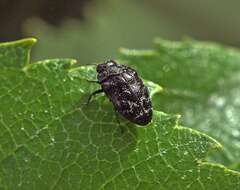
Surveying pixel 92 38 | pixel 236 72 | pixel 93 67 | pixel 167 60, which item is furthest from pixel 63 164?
pixel 92 38

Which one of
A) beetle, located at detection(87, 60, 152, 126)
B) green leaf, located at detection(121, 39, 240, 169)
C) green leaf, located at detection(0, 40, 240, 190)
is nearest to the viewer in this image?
green leaf, located at detection(0, 40, 240, 190)

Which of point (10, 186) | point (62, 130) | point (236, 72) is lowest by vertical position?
point (236, 72)

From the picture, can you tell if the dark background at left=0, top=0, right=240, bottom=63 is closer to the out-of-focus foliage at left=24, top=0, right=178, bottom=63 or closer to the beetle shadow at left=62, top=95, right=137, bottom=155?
the out-of-focus foliage at left=24, top=0, right=178, bottom=63

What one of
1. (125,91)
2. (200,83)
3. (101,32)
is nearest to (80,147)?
(125,91)

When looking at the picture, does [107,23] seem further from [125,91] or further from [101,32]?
[125,91]

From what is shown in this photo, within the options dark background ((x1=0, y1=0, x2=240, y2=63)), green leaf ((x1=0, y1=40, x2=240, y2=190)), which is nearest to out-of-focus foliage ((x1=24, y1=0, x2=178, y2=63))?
dark background ((x1=0, y1=0, x2=240, y2=63))

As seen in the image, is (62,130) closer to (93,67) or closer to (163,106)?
(93,67)

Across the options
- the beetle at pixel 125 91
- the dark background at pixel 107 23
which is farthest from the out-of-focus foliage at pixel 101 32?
the beetle at pixel 125 91

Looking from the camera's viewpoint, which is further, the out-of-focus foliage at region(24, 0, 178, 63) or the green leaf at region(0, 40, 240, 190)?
the out-of-focus foliage at region(24, 0, 178, 63)
